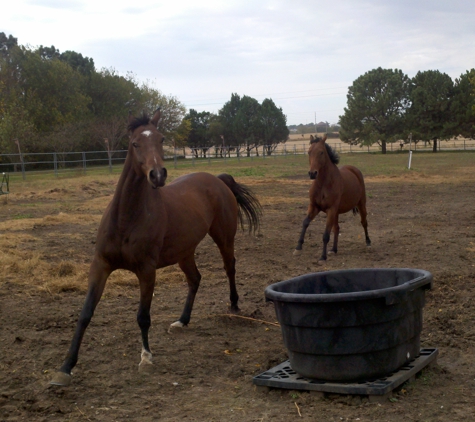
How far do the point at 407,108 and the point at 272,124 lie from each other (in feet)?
58.0

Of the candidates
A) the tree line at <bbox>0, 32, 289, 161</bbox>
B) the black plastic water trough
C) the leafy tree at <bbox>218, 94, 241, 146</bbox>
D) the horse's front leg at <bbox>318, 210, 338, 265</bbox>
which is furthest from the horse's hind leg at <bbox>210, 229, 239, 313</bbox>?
the leafy tree at <bbox>218, 94, 241, 146</bbox>

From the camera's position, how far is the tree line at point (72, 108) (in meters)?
40.2

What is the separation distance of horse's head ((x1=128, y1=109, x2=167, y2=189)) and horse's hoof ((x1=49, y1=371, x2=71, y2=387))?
1540 millimetres

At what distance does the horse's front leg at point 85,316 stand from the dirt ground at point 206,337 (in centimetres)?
11

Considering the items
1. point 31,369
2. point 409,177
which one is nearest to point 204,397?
point 31,369

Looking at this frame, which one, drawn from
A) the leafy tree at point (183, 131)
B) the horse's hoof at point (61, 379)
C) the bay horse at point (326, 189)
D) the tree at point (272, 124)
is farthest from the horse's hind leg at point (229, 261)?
the tree at point (272, 124)

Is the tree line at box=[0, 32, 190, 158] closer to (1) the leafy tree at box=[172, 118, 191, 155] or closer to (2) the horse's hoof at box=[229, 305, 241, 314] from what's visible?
(1) the leafy tree at box=[172, 118, 191, 155]

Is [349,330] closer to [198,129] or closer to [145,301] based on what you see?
[145,301]

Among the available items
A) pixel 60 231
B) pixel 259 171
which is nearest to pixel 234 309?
pixel 60 231

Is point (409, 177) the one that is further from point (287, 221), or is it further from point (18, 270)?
point (18, 270)

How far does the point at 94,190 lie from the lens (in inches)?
819

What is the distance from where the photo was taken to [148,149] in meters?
4.37

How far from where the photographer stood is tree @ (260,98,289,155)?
74.6 meters

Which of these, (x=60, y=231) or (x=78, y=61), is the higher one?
(x=78, y=61)
